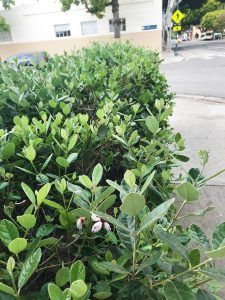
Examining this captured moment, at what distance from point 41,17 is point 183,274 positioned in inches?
1287

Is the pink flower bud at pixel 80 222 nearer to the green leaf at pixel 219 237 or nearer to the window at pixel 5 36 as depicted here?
the green leaf at pixel 219 237

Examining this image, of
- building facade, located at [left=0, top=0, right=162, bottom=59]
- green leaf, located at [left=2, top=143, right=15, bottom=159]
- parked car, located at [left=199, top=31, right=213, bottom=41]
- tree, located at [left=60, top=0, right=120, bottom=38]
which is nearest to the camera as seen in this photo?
green leaf, located at [left=2, top=143, right=15, bottom=159]

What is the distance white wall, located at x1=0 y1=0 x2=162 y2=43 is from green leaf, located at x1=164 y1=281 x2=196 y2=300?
30236 millimetres

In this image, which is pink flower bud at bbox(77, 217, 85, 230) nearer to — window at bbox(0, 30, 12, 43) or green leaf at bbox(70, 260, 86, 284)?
→ green leaf at bbox(70, 260, 86, 284)

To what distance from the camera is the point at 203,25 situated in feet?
179

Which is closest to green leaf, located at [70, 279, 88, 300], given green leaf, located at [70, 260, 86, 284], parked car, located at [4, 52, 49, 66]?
green leaf, located at [70, 260, 86, 284]

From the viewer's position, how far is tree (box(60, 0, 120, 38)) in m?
26.5

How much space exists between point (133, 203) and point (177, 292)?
285 mm

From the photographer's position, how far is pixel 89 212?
3.58ft

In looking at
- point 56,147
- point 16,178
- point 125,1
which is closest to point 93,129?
point 56,147

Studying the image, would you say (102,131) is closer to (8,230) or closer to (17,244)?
(8,230)

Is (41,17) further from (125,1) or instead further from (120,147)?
(120,147)

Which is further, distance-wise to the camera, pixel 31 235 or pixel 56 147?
pixel 56 147

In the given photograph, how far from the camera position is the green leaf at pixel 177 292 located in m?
0.91
